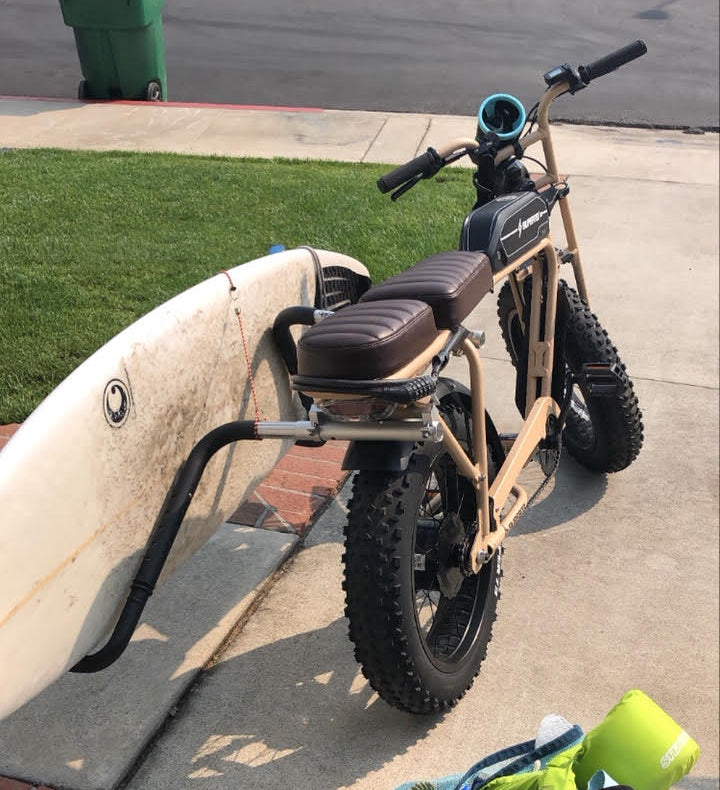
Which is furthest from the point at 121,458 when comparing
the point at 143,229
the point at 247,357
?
the point at 143,229

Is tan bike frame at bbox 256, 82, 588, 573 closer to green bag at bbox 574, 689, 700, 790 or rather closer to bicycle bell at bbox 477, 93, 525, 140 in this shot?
bicycle bell at bbox 477, 93, 525, 140

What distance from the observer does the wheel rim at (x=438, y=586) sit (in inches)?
99.6

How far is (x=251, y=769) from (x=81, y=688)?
0.54 m

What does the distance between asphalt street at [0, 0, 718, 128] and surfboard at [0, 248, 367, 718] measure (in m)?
0.97

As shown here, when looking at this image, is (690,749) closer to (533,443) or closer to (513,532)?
(533,443)

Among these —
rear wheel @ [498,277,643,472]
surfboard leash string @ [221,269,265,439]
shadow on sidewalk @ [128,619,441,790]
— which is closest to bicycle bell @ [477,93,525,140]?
rear wheel @ [498,277,643,472]

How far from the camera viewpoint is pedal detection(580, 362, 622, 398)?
11.2 feet

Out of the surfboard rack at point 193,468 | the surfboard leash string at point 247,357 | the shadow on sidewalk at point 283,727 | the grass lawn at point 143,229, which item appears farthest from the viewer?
the grass lawn at point 143,229

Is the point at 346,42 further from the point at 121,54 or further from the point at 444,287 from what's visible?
the point at 444,287

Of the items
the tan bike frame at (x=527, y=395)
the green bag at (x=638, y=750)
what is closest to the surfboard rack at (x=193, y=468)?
the tan bike frame at (x=527, y=395)

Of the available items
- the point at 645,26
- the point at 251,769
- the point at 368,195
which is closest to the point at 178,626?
the point at 251,769

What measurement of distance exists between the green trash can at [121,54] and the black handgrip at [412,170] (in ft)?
4.15

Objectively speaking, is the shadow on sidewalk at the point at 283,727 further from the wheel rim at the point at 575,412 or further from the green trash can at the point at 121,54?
the green trash can at the point at 121,54

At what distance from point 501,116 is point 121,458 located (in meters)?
1.75
